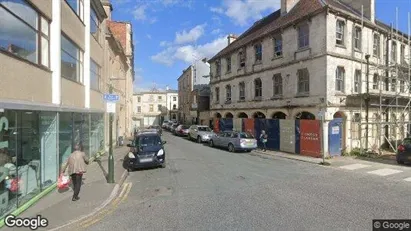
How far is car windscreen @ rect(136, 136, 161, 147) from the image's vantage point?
14350 mm

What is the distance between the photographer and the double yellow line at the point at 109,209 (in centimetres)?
664

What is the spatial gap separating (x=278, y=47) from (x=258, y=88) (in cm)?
420

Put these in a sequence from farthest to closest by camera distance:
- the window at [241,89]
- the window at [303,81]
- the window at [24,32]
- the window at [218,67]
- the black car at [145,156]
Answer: the window at [218,67] < the window at [241,89] < the window at [303,81] < the black car at [145,156] < the window at [24,32]

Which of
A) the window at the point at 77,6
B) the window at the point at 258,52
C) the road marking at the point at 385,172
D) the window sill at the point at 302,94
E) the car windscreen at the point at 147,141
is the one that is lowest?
the road marking at the point at 385,172

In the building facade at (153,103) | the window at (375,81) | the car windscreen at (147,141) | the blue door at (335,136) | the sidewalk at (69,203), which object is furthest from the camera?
the building facade at (153,103)

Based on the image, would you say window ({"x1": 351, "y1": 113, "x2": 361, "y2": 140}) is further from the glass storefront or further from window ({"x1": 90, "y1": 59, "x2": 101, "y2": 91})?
the glass storefront

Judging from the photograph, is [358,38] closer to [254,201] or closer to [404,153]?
[404,153]

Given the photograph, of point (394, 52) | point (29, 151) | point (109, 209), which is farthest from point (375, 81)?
point (29, 151)

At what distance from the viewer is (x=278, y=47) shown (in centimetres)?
2372

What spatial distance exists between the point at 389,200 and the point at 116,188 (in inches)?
324

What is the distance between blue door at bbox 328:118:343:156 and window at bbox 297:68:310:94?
298cm

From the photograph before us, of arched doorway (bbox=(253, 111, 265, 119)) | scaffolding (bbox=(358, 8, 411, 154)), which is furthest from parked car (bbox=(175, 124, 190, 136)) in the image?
scaffolding (bbox=(358, 8, 411, 154))

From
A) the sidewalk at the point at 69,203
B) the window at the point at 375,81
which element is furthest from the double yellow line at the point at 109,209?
the window at the point at 375,81

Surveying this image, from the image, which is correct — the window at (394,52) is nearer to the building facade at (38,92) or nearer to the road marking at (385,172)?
the road marking at (385,172)
